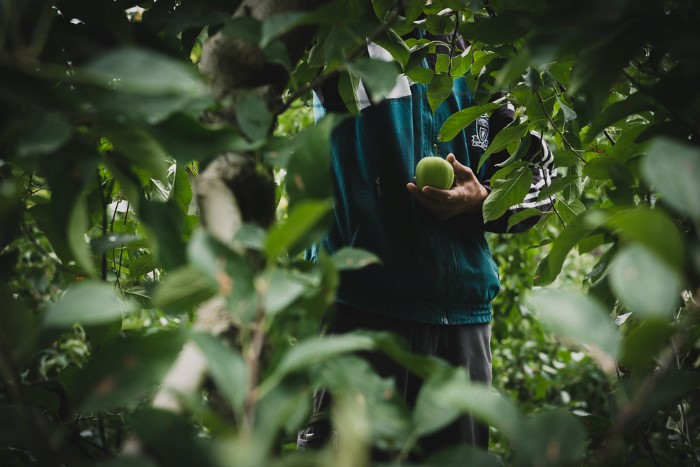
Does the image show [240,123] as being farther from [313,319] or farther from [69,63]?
[69,63]

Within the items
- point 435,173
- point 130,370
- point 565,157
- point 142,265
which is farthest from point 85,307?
point 435,173

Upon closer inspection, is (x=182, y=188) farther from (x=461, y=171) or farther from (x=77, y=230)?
(x=461, y=171)

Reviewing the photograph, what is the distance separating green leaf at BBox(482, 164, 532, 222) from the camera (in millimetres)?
841

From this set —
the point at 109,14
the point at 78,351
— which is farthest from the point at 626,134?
the point at 78,351

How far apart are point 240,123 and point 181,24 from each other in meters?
0.13

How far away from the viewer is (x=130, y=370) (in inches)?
12.8

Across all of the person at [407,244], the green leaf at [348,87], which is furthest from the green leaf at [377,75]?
the person at [407,244]

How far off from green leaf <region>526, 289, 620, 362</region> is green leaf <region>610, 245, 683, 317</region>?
0.02 metres

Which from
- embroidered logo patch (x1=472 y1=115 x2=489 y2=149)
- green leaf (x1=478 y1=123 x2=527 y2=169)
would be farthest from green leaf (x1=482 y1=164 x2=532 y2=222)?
embroidered logo patch (x1=472 y1=115 x2=489 y2=149)

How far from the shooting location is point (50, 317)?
11.7 inches

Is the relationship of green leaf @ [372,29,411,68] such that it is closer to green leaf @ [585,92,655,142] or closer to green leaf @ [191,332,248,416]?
green leaf @ [585,92,655,142]

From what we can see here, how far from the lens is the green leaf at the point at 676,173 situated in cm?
31

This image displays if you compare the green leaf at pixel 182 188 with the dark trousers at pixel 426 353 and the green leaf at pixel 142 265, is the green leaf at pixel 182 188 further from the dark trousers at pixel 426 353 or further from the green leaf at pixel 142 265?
the dark trousers at pixel 426 353

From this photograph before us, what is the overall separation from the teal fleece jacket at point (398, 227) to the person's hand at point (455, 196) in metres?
0.04
